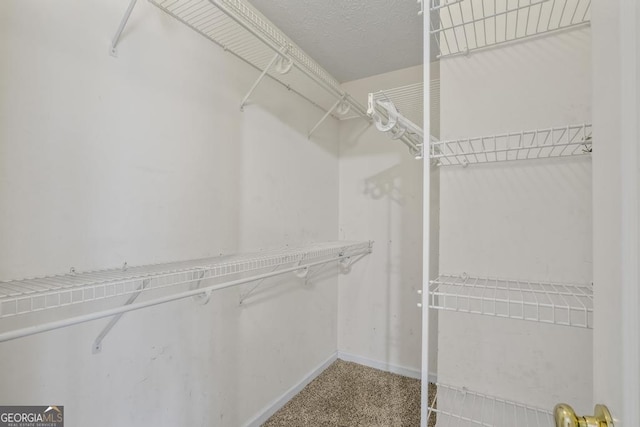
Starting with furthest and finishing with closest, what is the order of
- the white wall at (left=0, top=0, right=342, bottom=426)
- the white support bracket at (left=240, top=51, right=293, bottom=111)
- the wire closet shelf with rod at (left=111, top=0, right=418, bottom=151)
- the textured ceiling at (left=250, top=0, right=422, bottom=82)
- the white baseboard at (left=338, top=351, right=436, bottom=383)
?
the white baseboard at (left=338, top=351, right=436, bottom=383) → the textured ceiling at (left=250, top=0, right=422, bottom=82) → the white support bracket at (left=240, top=51, right=293, bottom=111) → the wire closet shelf with rod at (left=111, top=0, right=418, bottom=151) → the white wall at (left=0, top=0, right=342, bottom=426)

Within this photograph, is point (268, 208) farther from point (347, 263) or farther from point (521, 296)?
point (521, 296)

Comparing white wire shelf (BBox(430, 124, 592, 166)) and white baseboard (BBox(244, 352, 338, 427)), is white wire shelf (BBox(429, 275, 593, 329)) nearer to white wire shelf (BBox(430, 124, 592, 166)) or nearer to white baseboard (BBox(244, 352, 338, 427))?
white wire shelf (BBox(430, 124, 592, 166))

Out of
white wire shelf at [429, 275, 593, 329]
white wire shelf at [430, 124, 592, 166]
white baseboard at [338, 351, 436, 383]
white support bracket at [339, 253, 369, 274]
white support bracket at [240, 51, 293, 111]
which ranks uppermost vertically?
white support bracket at [240, 51, 293, 111]

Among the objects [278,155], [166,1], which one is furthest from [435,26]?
[166,1]

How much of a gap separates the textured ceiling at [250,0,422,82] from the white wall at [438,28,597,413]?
0.57 m

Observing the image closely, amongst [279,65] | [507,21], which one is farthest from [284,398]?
[507,21]

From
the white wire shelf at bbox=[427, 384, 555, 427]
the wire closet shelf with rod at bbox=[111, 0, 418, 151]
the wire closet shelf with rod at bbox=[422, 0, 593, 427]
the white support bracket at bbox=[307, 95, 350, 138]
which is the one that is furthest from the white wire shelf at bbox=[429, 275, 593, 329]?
the white support bracket at bbox=[307, 95, 350, 138]

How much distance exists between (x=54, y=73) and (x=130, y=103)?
21 cm

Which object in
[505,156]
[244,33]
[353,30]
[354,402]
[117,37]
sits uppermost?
[353,30]

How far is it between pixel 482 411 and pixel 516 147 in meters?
1.02

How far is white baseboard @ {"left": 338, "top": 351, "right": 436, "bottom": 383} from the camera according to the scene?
6.60 feet

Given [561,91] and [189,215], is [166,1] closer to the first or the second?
[189,215]

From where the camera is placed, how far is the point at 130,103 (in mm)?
1006

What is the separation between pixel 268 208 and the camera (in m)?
1.64
